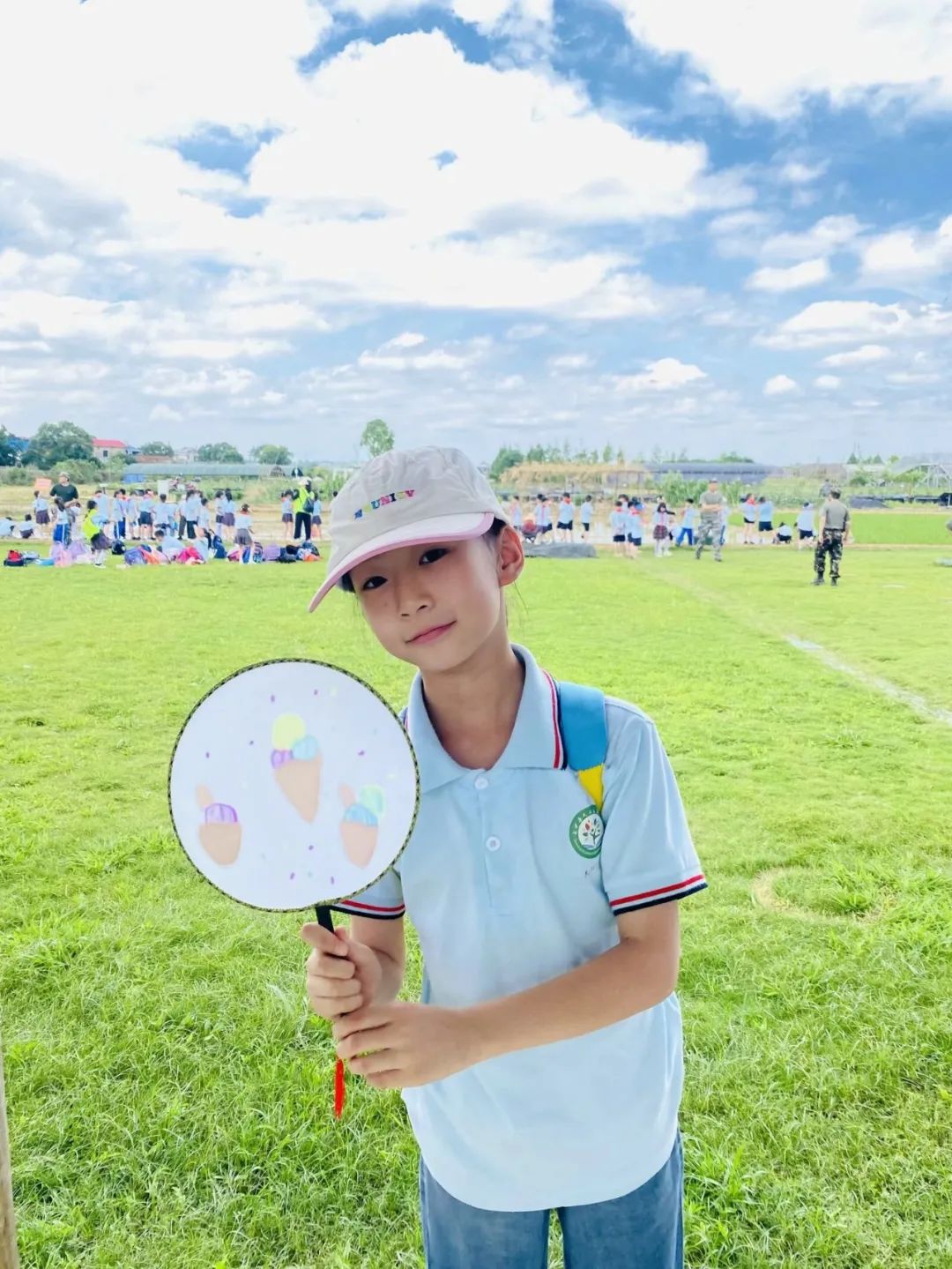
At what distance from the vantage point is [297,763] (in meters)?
0.72

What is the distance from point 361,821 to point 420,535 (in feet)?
0.74

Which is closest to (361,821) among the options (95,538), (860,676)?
(860,676)

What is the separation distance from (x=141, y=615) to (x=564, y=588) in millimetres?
4102

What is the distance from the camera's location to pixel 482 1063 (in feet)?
2.67

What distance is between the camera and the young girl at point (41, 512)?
1313 centimetres

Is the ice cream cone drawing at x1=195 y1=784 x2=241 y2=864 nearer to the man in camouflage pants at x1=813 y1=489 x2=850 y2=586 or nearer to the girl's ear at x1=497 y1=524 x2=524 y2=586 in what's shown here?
the girl's ear at x1=497 y1=524 x2=524 y2=586

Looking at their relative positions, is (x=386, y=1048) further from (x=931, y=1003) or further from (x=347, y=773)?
(x=931, y=1003)

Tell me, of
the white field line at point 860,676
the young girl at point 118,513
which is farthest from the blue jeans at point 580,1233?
the young girl at point 118,513

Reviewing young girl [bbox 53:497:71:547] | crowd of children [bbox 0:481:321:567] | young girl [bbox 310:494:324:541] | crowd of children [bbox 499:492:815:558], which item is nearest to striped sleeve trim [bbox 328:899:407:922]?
crowd of children [bbox 0:481:321:567]

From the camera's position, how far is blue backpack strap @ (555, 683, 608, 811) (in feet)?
2.51

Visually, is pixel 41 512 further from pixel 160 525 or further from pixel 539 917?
pixel 539 917

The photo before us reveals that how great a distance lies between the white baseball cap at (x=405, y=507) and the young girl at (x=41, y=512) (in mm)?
13775

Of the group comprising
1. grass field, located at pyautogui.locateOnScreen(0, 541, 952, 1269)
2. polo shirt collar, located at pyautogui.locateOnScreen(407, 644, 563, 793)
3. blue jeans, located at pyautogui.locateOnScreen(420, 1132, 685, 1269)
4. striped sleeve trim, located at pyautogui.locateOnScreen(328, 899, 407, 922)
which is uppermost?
polo shirt collar, located at pyautogui.locateOnScreen(407, 644, 563, 793)

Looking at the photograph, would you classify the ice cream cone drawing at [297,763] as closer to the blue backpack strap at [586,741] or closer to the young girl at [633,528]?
the blue backpack strap at [586,741]
